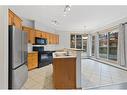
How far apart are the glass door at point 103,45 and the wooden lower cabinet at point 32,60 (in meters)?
5.16

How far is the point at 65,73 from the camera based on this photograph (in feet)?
12.8

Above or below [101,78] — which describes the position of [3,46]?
above

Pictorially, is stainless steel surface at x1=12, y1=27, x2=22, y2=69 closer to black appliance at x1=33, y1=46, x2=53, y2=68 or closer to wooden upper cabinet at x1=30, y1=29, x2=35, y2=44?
wooden upper cabinet at x1=30, y1=29, x2=35, y2=44

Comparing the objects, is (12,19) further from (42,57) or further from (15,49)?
(42,57)

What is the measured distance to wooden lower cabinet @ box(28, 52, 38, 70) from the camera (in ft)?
22.0

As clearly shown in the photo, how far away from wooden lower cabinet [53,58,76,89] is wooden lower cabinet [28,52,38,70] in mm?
3131

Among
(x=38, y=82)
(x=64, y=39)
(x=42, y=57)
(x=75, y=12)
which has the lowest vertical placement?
(x=38, y=82)

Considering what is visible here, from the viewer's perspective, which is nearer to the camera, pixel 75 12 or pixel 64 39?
pixel 75 12

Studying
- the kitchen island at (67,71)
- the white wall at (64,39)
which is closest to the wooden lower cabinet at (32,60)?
the kitchen island at (67,71)

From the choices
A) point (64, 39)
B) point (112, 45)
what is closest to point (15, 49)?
point (112, 45)

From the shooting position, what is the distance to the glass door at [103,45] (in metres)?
9.71

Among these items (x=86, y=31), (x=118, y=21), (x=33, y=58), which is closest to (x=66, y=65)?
(x=33, y=58)

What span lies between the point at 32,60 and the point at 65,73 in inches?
135

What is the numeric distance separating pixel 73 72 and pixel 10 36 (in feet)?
6.53
